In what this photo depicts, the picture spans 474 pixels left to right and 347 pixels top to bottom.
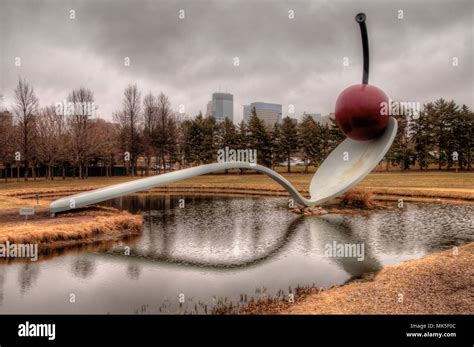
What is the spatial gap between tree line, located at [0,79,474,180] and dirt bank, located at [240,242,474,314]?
41858 mm

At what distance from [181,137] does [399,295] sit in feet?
178

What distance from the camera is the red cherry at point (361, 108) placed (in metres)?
14.6

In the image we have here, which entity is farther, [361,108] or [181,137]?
[181,137]

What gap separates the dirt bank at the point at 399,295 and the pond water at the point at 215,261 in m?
0.63

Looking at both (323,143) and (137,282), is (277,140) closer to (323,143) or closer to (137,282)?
(323,143)

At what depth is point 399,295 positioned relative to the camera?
7.42 m

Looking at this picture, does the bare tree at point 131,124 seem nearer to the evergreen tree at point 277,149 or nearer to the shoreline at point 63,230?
the evergreen tree at point 277,149

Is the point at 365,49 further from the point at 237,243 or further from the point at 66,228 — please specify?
the point at 66,228

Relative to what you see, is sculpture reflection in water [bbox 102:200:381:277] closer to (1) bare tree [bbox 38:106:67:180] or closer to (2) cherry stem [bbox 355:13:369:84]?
(2) cherry stem [bbox 355:13:369:84]

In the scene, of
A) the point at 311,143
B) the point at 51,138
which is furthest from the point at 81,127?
the point at 311,143

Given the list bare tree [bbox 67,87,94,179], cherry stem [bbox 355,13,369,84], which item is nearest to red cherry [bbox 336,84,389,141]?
cherry stem [bbox 355,13,369,84]
